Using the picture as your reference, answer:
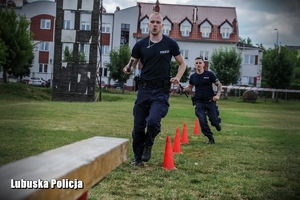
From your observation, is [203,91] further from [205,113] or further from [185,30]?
[185,30]

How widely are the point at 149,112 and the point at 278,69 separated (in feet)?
131

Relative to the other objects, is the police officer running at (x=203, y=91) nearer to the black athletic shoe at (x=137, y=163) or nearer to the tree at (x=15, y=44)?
the black athletic shoe at (x=137, y=163)

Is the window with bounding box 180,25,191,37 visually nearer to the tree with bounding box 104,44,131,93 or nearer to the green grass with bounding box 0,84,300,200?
the tree with bounding box 104,44,131,93

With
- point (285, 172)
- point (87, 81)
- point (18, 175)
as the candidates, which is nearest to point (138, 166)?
point (285, 172)

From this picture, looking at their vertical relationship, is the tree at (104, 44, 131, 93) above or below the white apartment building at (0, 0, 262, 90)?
below

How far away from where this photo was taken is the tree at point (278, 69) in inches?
1790

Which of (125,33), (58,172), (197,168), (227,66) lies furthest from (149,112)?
(125,33)

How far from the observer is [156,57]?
721cm

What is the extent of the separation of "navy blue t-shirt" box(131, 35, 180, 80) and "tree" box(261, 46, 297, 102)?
3971 cm

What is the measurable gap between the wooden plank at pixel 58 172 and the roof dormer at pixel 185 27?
6437 centimetres

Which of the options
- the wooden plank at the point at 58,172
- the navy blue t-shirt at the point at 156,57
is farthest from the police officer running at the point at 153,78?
the wooden plank at the point at 58,172

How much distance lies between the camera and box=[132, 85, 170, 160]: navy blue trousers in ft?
23.5

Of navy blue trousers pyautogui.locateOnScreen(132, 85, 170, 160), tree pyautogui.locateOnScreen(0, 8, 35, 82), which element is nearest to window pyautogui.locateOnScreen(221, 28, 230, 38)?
tree pyautogui.locateOnScreen(0, 8, 35, 82)

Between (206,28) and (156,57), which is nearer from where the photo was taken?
(156,57)
